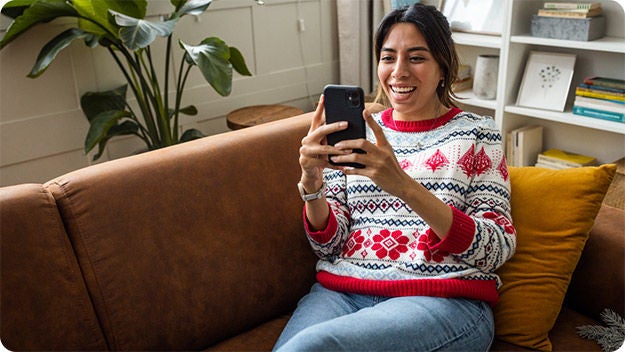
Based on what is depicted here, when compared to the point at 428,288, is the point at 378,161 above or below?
above

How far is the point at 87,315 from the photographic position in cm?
131

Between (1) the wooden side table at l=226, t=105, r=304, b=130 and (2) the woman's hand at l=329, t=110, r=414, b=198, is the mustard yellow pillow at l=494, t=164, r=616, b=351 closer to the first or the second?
(2) the woman's hand at l=329, t=110, r=414, b=198

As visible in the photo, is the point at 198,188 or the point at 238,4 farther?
the point at 238,4

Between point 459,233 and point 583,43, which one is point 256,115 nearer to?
point 583,43

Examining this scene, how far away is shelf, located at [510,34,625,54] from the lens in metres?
2.47

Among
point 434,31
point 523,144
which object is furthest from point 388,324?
point 523,144

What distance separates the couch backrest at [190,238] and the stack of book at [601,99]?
1.62 metres

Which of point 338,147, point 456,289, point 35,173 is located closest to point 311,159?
point 338,147

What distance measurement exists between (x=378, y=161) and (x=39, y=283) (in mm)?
742

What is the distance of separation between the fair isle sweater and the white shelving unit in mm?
1404

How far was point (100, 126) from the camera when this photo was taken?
2.39 metres

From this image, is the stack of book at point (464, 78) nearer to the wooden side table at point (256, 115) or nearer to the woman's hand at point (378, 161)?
the wooden side table at point (256, 115)

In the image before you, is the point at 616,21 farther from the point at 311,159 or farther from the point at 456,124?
the point at 311,159

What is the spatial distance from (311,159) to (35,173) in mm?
1785
